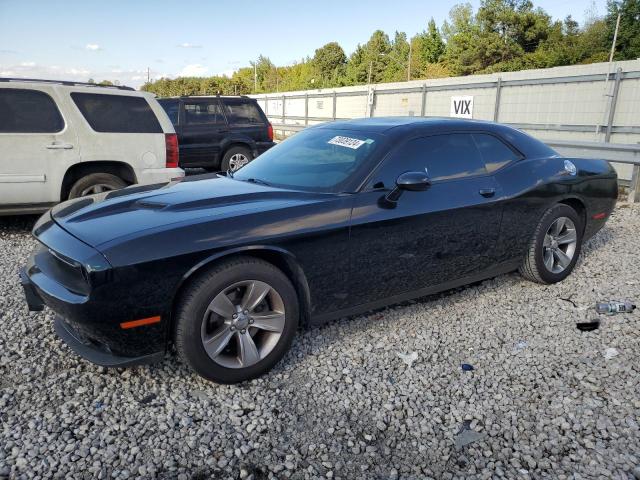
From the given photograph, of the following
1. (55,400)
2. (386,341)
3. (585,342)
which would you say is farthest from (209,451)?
(585,342)

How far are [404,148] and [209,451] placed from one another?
2.38 meters

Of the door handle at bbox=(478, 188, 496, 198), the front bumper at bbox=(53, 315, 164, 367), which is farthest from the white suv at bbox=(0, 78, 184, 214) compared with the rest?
the door handle at bbox=(478, 188, 496, 198)

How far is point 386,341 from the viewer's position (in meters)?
3.54

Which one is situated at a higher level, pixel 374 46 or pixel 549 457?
pixel 374 46

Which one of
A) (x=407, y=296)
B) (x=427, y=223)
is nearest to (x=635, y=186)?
(x=427, y=223)

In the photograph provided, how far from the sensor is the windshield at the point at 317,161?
3.46m

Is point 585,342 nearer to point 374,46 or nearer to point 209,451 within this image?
point 209,451

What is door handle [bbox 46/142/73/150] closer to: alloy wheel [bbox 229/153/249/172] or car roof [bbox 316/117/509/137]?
car roof [bbox 316/117/509/137]

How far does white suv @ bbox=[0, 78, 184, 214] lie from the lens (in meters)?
5.68

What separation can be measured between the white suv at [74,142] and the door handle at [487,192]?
4.21m

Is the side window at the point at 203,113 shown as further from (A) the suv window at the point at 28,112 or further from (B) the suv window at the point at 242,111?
(A) the suv window at the point at 28,112

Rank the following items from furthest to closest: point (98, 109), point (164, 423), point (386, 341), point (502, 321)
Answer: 1. point (98, 109)
2. point (502, 321)
3. point (386, 341)
4. point (164, 423)

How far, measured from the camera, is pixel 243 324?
115 inches

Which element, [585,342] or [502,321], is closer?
[585,342]
